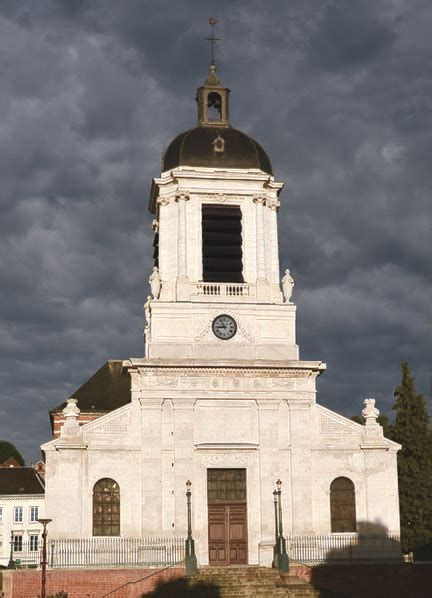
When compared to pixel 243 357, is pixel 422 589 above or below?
below

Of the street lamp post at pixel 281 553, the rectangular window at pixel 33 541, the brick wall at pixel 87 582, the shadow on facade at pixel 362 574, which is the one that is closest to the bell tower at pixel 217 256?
the street lamp post at pixel 281 553

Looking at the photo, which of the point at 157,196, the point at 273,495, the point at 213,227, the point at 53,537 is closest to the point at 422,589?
the point at 273,495

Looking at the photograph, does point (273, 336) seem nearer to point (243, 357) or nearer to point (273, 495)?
point (243, 357)

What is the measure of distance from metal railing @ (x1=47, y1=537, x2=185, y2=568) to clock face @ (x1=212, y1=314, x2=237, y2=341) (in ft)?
26.7

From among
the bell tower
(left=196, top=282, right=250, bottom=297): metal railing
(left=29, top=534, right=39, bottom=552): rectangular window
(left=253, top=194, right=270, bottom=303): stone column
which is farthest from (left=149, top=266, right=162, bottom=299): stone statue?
(left=29, top=534, right=39, bottom=552): rectangular window

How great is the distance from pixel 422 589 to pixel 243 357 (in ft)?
35.6

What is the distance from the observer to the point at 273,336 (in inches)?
1462

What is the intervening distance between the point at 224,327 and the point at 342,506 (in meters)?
8.35

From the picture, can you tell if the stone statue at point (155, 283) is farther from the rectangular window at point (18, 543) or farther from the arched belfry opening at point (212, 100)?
the rectangular window at point (18, 543)

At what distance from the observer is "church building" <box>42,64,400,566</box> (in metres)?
34.4

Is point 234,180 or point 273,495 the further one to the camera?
point 234,180

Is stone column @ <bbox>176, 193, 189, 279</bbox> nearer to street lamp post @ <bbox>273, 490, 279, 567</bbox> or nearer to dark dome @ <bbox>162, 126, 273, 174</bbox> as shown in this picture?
dark dome @ <bbox>162, 126, 273, 174</bbox>

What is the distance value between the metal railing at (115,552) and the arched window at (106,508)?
1.61 ft

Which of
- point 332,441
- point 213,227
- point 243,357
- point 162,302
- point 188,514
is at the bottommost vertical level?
point 188,514
